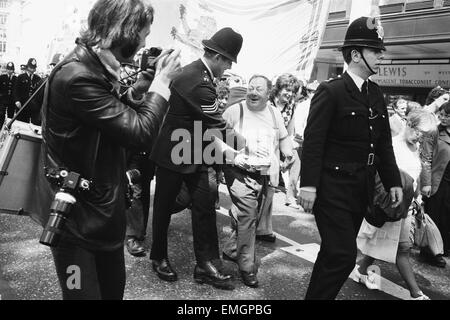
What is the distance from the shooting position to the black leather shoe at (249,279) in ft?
12.7

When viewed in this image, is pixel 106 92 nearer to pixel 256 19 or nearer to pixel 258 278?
pixel 258 278

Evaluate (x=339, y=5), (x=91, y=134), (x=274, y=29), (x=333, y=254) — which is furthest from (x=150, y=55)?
(x=339, y=5)

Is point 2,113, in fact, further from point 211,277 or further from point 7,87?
point 211,277

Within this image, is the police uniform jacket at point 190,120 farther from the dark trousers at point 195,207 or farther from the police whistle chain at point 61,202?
the police whistle chain at point 61,202

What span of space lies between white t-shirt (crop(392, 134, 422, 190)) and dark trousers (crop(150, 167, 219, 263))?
1720 mm

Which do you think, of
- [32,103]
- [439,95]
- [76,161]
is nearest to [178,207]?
[32,103]

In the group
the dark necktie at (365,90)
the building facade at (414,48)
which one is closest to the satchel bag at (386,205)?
the dark necktie at (365,90)

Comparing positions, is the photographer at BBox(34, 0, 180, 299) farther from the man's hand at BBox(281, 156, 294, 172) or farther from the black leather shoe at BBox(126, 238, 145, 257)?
the man's hand at BBox(281, 156, 294, 172)

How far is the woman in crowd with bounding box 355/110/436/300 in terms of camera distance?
388cm

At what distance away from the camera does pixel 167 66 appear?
187 centimetres

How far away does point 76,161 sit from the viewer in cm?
180

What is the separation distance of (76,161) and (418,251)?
485 cm

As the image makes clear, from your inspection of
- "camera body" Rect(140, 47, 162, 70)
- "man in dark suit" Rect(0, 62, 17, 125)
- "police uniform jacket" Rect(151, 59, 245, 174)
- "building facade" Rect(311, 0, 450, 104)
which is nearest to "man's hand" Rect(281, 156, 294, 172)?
"police uniform jacket" Rect(151, 59, 245, 174)

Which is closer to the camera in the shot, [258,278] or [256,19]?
[258,278]
